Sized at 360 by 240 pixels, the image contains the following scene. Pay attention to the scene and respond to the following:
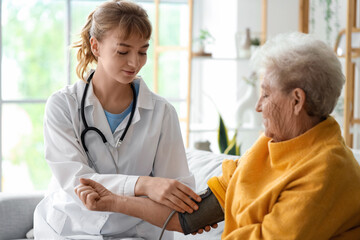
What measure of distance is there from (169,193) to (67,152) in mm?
468

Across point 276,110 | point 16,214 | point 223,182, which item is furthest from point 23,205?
point 276,110

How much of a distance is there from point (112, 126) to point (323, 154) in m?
0.96

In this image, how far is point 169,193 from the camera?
1.78m

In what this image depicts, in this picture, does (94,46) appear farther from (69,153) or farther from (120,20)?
(69,153)

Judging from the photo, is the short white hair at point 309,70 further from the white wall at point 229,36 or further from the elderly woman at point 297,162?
the white wall at point 229,36

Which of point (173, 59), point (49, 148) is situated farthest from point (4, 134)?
point (49, 148)

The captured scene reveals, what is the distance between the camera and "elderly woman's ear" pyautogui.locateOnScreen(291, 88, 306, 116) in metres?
1.43

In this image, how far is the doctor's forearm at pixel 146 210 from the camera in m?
1.79

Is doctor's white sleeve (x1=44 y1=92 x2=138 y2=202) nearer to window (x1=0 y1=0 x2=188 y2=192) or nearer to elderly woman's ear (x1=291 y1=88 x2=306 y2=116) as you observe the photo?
elderly woman's ear (x1=291 y1=88 x2=306 y2=116)

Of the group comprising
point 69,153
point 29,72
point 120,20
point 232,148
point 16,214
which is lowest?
point 16,214

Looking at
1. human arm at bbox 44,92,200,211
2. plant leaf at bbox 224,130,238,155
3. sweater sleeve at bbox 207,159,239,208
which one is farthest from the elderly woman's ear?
plant leaf at bbox 224,130,238,155

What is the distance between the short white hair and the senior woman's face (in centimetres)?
2

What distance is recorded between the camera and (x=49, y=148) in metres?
2.04

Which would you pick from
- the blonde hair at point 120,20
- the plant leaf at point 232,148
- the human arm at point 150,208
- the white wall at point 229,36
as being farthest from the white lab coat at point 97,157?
the white wall at point 229,36
